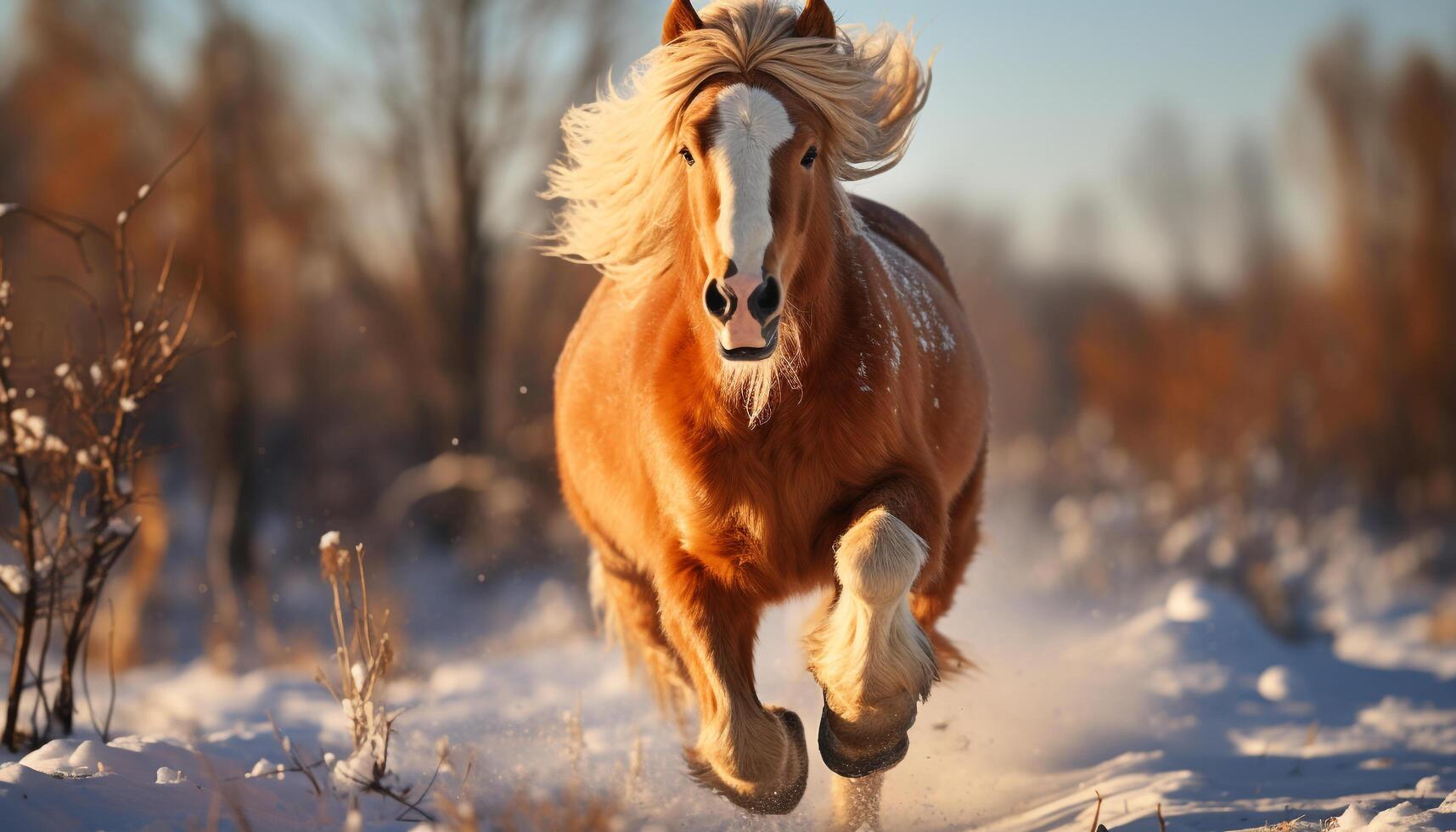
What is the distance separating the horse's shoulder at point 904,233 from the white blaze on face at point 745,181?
1980 millimetres

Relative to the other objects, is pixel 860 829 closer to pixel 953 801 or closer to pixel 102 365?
pixel 953 801

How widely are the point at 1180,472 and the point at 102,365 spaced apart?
15.3 meters

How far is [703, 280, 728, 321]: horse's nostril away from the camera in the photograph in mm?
2699

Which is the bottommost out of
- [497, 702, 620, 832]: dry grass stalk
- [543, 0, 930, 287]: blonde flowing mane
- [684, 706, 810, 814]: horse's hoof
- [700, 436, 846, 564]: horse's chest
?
[497, 702, 620, 832]: dry grass stalk

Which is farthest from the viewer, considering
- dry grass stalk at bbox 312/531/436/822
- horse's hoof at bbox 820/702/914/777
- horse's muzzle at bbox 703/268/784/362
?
dry grass stalk at bbox 312/531/436/822

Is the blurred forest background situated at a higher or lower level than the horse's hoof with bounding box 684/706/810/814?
higher

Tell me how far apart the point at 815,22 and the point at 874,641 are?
1877 millimetres

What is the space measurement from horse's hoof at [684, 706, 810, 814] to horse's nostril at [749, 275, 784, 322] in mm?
1307

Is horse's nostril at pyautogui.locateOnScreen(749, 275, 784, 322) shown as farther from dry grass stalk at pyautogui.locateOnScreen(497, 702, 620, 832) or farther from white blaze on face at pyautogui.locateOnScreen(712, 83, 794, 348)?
dry grass stalk at pyautogui.locateOnScreen(497, 702, 620, 832)

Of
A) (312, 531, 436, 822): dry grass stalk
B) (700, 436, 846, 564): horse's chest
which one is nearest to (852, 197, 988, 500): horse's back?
(700, 436, 846, 564): horse's chest

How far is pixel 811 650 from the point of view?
10.8ft

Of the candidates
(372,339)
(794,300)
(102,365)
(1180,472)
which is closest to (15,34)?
(372,339)

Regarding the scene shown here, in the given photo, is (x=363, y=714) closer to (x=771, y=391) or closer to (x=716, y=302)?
(x=771, y=391)

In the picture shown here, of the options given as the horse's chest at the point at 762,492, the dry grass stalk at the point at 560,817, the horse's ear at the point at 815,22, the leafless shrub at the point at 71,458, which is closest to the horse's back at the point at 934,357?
the horse's chest at the point at 762,492
